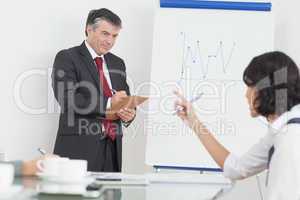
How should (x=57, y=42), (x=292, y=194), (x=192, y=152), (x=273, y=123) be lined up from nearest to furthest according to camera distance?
1. (x=292, y=194)
2. (x=273, y=123)
3. (x=192, y=152)
4. (x=57, y=42)

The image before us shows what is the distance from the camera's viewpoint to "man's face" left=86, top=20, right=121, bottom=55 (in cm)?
306

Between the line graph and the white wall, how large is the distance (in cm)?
38

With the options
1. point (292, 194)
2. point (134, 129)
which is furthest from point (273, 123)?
point (134, 129)

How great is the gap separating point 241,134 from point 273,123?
1529mm

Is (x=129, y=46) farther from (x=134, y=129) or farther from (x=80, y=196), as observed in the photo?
(x=80, y=196)

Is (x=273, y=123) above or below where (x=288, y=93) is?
below

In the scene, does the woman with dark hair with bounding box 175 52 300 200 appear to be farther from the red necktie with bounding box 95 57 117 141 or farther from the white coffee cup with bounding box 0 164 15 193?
the red necktie with bounding box 95 57 117 141

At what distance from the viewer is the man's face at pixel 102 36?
306cm

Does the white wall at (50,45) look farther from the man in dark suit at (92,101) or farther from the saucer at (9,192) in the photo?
the saucer at (9,192)

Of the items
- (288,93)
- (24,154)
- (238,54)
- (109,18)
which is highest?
(109,18)

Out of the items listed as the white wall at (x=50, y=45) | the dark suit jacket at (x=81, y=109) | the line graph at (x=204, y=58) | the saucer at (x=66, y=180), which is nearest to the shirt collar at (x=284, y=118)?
the saucer at (x=66, y=180)

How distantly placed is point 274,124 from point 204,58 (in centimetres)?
160

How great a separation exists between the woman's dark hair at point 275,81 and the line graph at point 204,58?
1.50 metres

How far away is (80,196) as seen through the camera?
138cm
